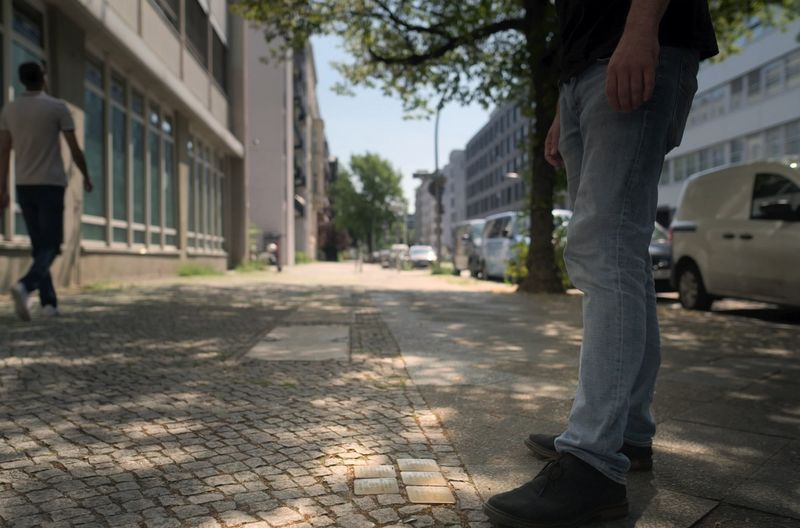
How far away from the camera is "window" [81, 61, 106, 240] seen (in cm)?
1130

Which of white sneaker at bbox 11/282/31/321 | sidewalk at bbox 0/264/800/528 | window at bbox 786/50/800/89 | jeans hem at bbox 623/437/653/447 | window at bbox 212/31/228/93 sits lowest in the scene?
sidewalk at bbox 0/264/800/528

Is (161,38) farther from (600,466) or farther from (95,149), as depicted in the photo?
(600,466)

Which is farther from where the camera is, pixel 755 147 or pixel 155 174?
pixel 755 147

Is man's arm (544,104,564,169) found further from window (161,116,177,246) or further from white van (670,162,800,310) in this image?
window (161,116,177,246)

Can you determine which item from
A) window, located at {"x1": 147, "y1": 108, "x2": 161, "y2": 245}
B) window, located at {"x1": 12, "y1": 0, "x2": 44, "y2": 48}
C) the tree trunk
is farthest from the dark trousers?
window, located at {"x1": 147, "y1": 108, "x2": 161, "y2": 245}

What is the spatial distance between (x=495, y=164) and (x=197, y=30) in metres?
67.9

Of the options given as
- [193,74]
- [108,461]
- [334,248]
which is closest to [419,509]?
[108,461]

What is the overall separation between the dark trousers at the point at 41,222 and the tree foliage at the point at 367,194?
69.9 meters

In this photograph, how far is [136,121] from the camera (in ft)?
46.3

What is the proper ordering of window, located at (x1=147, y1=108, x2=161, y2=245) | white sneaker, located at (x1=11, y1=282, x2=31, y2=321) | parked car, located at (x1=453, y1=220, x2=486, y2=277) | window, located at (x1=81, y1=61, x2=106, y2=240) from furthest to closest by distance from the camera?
parked car, located at (x1=453, y1=220, x2=486, y2=277) → window, located at (x1=147, y1=108, x2=161, y2=245) → window, located at (x1=81, y1=61, x2=106, y2=240) → white sneaker, located at (x1=11, y1=282, x2=31, y2=321)

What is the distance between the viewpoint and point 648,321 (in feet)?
7.13

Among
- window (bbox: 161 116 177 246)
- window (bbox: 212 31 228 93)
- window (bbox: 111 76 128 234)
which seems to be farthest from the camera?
window (bbox: 212 31 228 93)

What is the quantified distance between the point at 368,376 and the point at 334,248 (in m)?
72.4

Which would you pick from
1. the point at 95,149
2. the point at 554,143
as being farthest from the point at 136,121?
the point at 554,143
